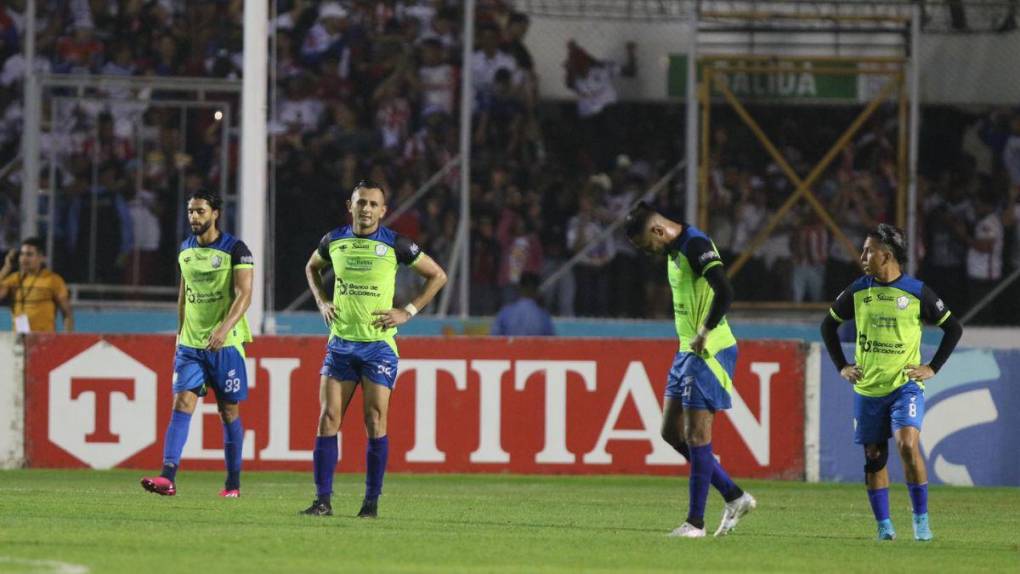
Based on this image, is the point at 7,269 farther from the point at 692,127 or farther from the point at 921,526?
the point at 921,526

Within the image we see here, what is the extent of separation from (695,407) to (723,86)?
41.5 feet

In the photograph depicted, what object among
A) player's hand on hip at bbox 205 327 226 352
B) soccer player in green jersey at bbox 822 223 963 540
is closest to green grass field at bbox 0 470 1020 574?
soccer player in green jersey at bbox 822 223 963 540

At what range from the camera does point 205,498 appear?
13641 millimetres

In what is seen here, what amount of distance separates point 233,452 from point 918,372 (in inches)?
209

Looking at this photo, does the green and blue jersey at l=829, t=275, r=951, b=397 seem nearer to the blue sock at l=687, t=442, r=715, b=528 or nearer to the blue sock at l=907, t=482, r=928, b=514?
the blue sock at l=907, t=482, r=928, b=514

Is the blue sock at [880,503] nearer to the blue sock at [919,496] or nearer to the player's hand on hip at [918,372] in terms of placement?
the blue sock at [919,496]

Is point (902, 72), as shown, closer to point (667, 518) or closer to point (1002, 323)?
point (1002, 323)

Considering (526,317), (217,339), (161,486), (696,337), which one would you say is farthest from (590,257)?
(696,337)

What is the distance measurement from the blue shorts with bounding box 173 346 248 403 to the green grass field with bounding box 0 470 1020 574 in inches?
31.4

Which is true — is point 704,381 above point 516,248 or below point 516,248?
below

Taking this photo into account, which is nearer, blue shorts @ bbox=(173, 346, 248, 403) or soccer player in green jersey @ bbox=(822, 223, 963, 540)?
soccer player in green jersey @ bbox=(822, 223, 963, 540)

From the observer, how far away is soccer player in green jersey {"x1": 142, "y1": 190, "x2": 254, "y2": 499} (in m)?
13.6

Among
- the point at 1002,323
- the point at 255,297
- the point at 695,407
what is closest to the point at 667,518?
the point at 695,407

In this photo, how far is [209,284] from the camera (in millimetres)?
13734
